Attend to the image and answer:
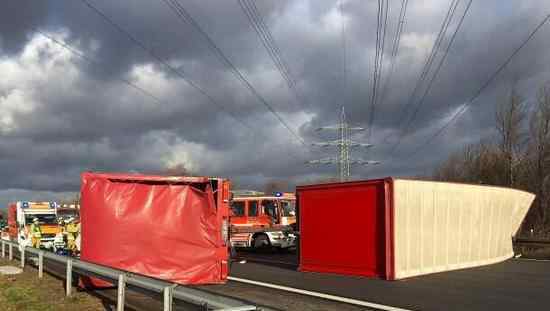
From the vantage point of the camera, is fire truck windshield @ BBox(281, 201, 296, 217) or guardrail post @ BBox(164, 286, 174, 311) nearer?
guardrail post @ BBox(164, 286, 174, 311)

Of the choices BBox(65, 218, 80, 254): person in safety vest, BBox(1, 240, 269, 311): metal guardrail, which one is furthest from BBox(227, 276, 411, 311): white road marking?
BBox(65, 218, 80, 254): person in safety vest

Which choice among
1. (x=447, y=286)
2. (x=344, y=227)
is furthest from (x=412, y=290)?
(x=344, y=227)

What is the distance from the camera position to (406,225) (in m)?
15.1

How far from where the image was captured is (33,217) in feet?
95.0

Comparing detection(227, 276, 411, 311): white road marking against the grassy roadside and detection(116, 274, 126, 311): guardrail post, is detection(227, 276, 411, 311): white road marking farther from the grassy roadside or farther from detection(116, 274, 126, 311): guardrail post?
detection(116, 274, 126, 311): guardrail post

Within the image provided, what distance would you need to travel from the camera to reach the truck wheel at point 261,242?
24.4 metres

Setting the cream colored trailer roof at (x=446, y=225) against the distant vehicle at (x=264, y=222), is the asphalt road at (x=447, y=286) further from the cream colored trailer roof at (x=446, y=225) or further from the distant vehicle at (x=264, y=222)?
the distant vehicle at (x=264, y=222)

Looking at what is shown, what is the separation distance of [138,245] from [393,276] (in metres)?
Result: 6.73

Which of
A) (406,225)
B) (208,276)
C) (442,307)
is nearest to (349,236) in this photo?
(406,225)

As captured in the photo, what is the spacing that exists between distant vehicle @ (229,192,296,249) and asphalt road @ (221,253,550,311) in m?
6.11

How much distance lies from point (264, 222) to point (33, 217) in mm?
13132

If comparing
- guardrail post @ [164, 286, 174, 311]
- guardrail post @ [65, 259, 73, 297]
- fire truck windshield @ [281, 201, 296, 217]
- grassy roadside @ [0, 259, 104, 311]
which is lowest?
grassy roadside @ [0, 259, 104, 311]

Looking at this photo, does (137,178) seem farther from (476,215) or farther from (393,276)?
(476,215)

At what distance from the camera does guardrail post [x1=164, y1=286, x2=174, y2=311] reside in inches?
282
